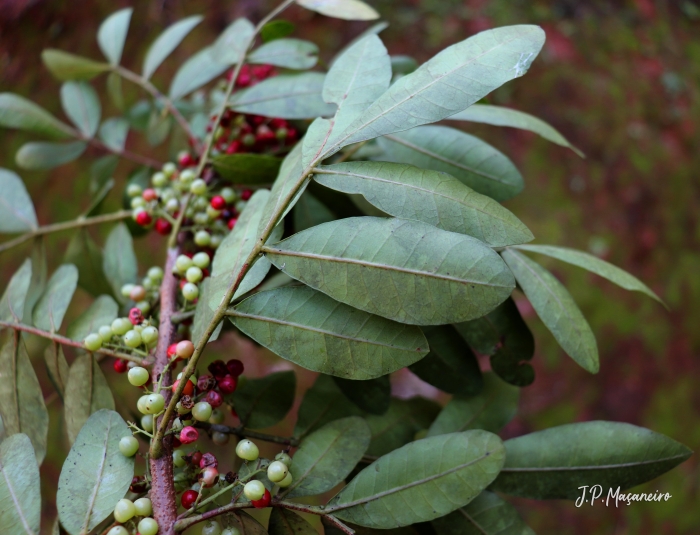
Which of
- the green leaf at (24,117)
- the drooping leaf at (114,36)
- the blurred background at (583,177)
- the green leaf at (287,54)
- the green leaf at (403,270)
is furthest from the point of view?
the blurred background at (583,177)

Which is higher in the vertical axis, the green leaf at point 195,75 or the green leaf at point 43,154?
the green leaf at point 195,75

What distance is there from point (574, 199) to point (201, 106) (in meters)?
1.26

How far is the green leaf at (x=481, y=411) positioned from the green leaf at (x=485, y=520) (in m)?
0.09

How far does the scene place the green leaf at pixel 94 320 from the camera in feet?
2.09

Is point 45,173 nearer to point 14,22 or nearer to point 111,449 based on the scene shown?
point 14,22

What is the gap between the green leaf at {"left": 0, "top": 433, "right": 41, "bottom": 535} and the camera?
0.50 m

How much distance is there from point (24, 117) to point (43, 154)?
0.34 ft

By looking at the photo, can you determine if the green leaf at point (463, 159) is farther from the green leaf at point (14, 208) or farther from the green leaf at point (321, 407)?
the green leaf at point (14, 208)

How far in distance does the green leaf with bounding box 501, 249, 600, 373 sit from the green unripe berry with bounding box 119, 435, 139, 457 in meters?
0.44

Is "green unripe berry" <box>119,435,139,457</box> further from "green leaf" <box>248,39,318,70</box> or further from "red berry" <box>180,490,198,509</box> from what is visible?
"green leaf" <box>248,39,318,70</box>

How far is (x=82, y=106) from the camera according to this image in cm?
105

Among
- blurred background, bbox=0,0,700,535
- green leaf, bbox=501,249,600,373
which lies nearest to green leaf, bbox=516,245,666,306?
green leaf, bbox=501,249,600,373

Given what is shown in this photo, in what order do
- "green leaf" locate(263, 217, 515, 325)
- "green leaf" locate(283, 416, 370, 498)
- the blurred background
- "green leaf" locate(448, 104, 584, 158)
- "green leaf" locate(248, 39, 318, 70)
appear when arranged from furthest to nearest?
the blurred background < "green leaf" locate(248, 39, 318, 70) < "green leaf" locate(448, 104, 584, 158) < "green leaf" locate(283, 416, 370, 498) < "green leaf" locate(263, 217, 515, 325)

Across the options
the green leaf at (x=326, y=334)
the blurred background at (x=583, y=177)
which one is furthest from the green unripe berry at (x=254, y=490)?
the blurred background at (x=583, y=177)
